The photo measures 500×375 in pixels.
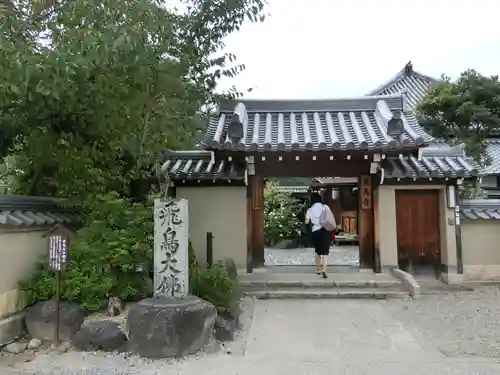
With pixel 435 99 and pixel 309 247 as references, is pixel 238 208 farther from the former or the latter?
pixel 309 247

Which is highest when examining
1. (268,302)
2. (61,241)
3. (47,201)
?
(47,201)

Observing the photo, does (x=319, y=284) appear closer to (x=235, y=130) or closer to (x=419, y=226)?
(x=419, y=226)

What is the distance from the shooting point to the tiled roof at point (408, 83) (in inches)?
1018

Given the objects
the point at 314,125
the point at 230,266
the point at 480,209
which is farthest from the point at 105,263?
the point at 480,209

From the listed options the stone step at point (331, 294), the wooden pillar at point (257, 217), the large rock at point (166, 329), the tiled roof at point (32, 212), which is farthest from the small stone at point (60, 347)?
the wooden pillar at point (257, 217)

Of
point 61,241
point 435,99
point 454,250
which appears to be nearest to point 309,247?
point 435,99

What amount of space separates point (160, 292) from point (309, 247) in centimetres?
1546

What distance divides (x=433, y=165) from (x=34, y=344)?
8962mm

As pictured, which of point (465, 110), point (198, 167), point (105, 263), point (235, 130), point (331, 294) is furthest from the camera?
point (465, 110)

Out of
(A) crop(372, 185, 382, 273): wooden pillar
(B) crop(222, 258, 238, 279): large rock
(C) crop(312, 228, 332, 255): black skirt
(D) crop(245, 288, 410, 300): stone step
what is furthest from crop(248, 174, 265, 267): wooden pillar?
(A) crop(372, 185, 382, 273): wooden pillar

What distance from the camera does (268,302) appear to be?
880cm

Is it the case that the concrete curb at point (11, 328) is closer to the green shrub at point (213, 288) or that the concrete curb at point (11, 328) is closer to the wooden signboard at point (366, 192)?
the green shrub at point (213, 288)

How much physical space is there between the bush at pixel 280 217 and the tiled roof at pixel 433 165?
10243 millimetres

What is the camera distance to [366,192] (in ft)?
35.3
